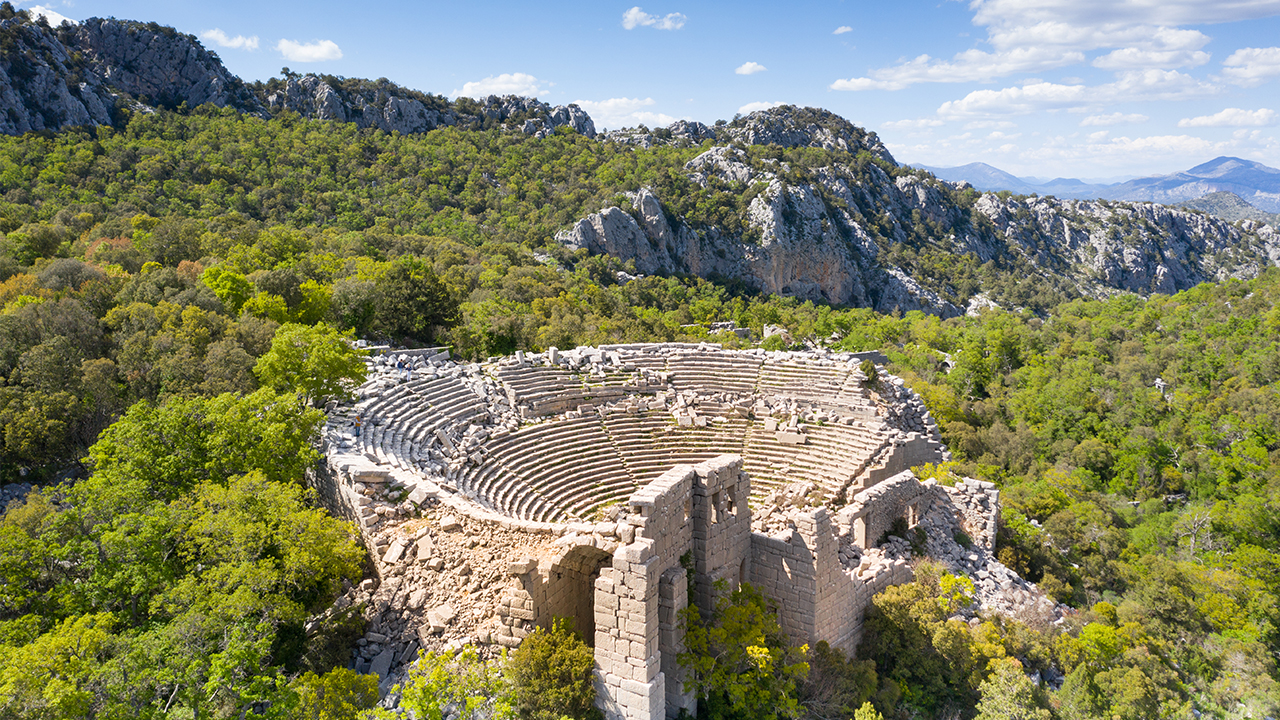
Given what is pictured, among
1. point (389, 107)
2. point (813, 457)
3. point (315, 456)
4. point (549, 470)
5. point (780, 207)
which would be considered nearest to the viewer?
point (315, 456)

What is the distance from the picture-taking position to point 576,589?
37.8 ft

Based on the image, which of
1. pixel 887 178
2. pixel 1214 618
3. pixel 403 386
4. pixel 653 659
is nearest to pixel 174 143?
pixel 403 386

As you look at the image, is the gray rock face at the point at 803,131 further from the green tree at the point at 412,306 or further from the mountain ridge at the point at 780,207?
the green tree at the point at 412,306

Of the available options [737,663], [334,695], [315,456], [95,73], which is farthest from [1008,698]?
[95,73]

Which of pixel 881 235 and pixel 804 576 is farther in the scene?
pixel 881 235

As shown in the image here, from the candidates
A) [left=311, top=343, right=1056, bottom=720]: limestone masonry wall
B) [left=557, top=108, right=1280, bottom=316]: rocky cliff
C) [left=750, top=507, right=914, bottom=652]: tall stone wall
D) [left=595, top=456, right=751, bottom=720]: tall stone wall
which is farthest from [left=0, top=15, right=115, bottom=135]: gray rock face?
[left=750, top=507, right=914, bottom=652]: tall stone wall

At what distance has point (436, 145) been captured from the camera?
78.1 meters

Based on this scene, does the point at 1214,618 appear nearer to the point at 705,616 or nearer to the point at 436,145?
the point at 705,616

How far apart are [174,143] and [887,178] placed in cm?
8953

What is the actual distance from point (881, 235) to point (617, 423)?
7967cm

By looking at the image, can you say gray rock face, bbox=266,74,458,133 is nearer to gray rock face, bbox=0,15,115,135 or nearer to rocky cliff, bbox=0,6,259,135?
rocky cliff, bbox=0,6,259,135

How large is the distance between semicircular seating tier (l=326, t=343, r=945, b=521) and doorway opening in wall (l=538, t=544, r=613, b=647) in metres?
5.18

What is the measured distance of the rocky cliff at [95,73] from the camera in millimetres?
53594

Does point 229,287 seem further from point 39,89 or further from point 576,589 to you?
point 39,89
